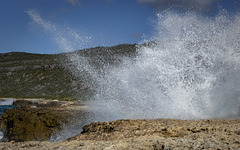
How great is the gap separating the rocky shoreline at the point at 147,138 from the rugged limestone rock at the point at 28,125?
2.72 m

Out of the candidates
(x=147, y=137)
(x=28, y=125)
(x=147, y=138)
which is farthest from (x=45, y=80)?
(x=147, y=138)

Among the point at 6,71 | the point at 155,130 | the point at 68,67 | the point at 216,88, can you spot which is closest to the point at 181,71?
the point at 216,88

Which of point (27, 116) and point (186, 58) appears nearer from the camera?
point (27, 116)

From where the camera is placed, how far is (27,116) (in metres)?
9.19

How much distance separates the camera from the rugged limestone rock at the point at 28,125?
8.46m

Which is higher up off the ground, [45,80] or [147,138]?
[45,80]

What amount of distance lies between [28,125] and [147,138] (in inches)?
214

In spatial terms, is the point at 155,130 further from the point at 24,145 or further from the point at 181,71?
the point at 181,71

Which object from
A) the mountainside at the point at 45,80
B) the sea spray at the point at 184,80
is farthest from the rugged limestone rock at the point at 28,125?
the mountainside at the point at 45,80

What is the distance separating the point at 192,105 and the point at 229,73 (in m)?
2.10

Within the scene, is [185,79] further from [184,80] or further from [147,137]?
[147,137]

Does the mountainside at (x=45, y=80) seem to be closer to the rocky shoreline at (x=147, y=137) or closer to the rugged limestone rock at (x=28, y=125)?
the rugged limestone rock at (x=28, y=125)

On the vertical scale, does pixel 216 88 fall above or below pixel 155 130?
above

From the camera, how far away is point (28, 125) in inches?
344
